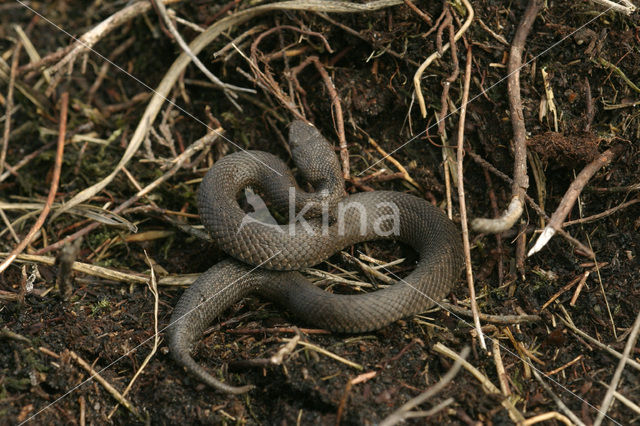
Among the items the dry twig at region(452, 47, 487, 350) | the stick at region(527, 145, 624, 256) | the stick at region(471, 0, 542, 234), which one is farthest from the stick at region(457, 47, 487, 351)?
the stick at region(527, 145, 624, 256)

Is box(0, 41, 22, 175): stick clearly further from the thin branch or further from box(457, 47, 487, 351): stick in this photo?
box(457, 47, 487, 351): stick

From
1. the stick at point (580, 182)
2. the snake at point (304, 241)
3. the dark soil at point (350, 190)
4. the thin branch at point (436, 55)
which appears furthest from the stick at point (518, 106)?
the snake at point (304, 241)

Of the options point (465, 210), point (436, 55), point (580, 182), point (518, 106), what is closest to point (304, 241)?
point (465, 210)

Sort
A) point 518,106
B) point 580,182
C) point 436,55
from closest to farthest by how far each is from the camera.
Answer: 1. point 580,182
2. point 518,106
3. point 436,55

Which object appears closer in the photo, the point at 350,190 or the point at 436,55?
the point at 436,55

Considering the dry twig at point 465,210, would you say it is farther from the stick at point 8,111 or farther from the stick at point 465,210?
the stick at point 8,111

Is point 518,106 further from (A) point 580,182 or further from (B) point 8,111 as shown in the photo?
(B) point 8,111

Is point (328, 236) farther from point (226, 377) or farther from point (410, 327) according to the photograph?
point (226, 377)
